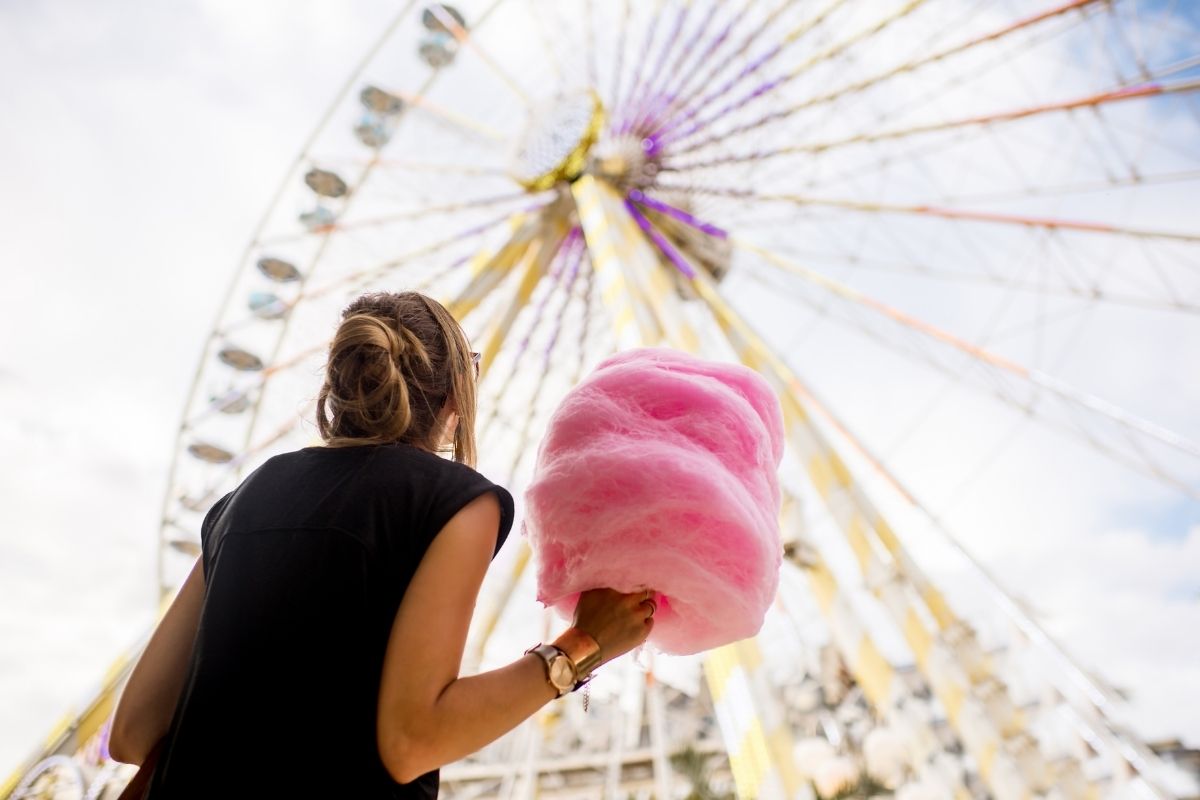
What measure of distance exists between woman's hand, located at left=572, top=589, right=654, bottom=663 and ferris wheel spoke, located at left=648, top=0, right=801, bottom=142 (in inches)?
337

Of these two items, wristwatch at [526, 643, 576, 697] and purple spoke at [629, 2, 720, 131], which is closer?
wristwatch at [526, 643, 576, 697]

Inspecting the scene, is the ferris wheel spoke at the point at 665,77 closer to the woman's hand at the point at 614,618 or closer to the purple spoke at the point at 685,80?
the purple spoke at the point at 685,80

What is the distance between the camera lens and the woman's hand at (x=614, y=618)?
134 centimetres

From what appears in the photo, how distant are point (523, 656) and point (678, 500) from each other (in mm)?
383

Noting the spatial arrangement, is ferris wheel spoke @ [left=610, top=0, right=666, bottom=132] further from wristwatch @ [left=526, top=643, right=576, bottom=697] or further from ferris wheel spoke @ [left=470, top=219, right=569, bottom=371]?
wristwatch @ [left=526, top=643, right=576, bottom=697]

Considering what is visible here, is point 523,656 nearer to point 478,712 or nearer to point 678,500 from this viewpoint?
point 478,712

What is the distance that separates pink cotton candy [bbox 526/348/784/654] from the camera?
1.39 meters

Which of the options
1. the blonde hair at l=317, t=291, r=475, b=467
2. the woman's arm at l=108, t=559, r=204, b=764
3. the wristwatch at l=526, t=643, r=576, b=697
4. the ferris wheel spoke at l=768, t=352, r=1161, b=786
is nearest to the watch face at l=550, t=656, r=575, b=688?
the wristwatch at l=526, t=643, r=576, b=697

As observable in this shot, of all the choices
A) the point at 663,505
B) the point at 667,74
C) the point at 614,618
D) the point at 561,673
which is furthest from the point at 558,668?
the point at 667,74

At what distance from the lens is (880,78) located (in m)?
7.82

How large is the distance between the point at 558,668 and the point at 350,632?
337 mm

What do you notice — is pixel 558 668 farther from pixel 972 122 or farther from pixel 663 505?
pixel 972 122

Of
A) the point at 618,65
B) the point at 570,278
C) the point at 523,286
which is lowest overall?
the point at 523,286

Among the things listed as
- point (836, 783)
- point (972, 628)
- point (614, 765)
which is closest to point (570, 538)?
point (836, 783)
